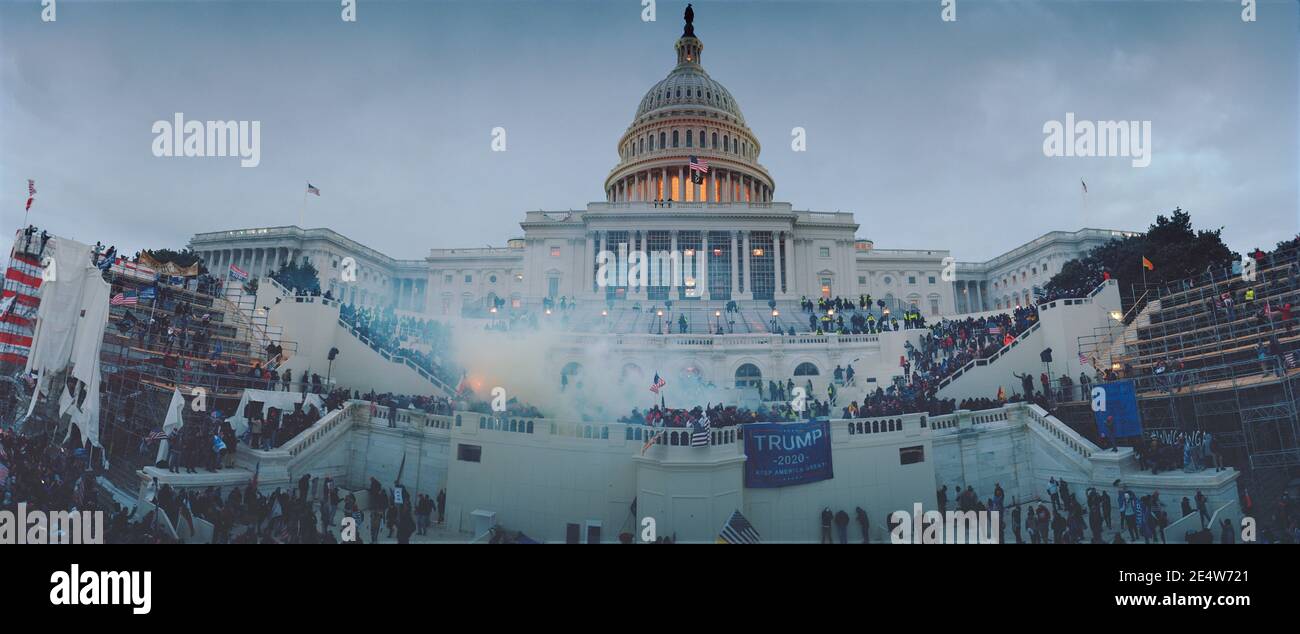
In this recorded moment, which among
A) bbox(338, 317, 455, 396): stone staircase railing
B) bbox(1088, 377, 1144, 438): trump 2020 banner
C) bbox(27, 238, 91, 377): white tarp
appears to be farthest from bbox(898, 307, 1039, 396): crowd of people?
bbox(27, 238, 91, 377): white tarp

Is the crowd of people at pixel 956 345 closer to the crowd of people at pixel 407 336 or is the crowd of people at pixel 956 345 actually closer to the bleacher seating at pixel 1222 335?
the bleacher seating at pixel 1222 335

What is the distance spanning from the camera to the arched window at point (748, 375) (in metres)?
32.6

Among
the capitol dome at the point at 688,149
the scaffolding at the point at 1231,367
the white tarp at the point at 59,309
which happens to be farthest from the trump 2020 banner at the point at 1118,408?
the capitol dome at the point at 688,149

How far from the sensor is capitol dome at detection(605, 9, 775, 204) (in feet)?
230

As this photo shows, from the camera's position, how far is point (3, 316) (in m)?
18.4

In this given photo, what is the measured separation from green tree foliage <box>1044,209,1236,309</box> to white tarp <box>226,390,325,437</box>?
31082 mm

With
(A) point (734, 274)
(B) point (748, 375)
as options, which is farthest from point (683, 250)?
(B) point (748, 375)

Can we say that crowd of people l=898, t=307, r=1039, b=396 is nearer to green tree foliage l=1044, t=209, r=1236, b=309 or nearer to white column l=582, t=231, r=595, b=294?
green tree foliage l=1044, t=209, r=1236, b=309

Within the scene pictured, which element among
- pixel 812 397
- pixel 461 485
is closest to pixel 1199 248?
pixel 812 397

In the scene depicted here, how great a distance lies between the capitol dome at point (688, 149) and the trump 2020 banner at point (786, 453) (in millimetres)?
51427
